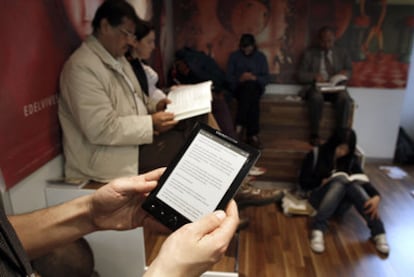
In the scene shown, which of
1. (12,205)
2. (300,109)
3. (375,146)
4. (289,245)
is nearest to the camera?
(12,205)

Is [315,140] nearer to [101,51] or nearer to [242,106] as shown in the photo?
[242,106]

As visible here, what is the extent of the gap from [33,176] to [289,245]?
4.77ft

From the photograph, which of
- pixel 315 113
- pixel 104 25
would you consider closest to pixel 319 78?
pixel 315 113

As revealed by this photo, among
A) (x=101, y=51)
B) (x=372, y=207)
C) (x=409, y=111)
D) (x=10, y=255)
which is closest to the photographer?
(x=10, y=255)

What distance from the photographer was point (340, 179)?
220 cm

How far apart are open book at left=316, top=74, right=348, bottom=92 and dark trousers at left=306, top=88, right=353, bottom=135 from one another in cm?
5

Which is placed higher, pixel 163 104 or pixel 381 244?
pixel 163 104

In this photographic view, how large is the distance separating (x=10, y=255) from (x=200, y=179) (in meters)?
0.37

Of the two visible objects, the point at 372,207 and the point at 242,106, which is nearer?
the point at 372,207

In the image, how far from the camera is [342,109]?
9.29ft

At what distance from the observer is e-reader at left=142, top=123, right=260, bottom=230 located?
0.72 m

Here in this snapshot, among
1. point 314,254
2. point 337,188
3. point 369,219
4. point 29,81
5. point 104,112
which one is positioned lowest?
point 314,254

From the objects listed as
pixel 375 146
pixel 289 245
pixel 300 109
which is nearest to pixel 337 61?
pixel 300 109

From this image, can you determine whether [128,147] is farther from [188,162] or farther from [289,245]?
[289,245]
